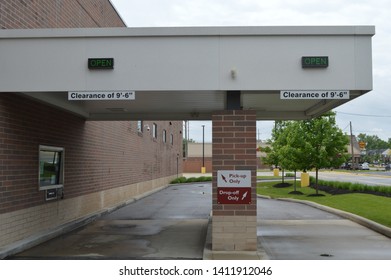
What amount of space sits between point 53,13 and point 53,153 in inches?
150

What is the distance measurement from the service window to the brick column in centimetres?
499

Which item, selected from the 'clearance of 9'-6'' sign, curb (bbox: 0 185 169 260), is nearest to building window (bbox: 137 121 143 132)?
curb (bbox: 0 185 169 260)

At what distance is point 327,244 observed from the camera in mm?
10703

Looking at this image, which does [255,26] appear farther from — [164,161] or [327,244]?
[164,161]

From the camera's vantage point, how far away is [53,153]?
43.2 feet

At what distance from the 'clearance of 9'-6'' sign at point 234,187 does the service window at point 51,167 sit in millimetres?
5090

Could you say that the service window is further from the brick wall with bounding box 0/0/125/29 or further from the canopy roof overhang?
the brick wall with bounding box 0/0/125/29

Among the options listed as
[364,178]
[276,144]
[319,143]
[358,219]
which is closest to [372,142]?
[364,178]

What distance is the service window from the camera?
1216 cm

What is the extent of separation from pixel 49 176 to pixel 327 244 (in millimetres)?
7450

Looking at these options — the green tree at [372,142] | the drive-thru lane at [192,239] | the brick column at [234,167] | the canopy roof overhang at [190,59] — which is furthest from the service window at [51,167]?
the green tree at [372,142]

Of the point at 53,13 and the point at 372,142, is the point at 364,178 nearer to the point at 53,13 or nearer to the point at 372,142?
the point at 53,13

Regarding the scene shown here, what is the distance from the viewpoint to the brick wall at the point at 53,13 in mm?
9994
